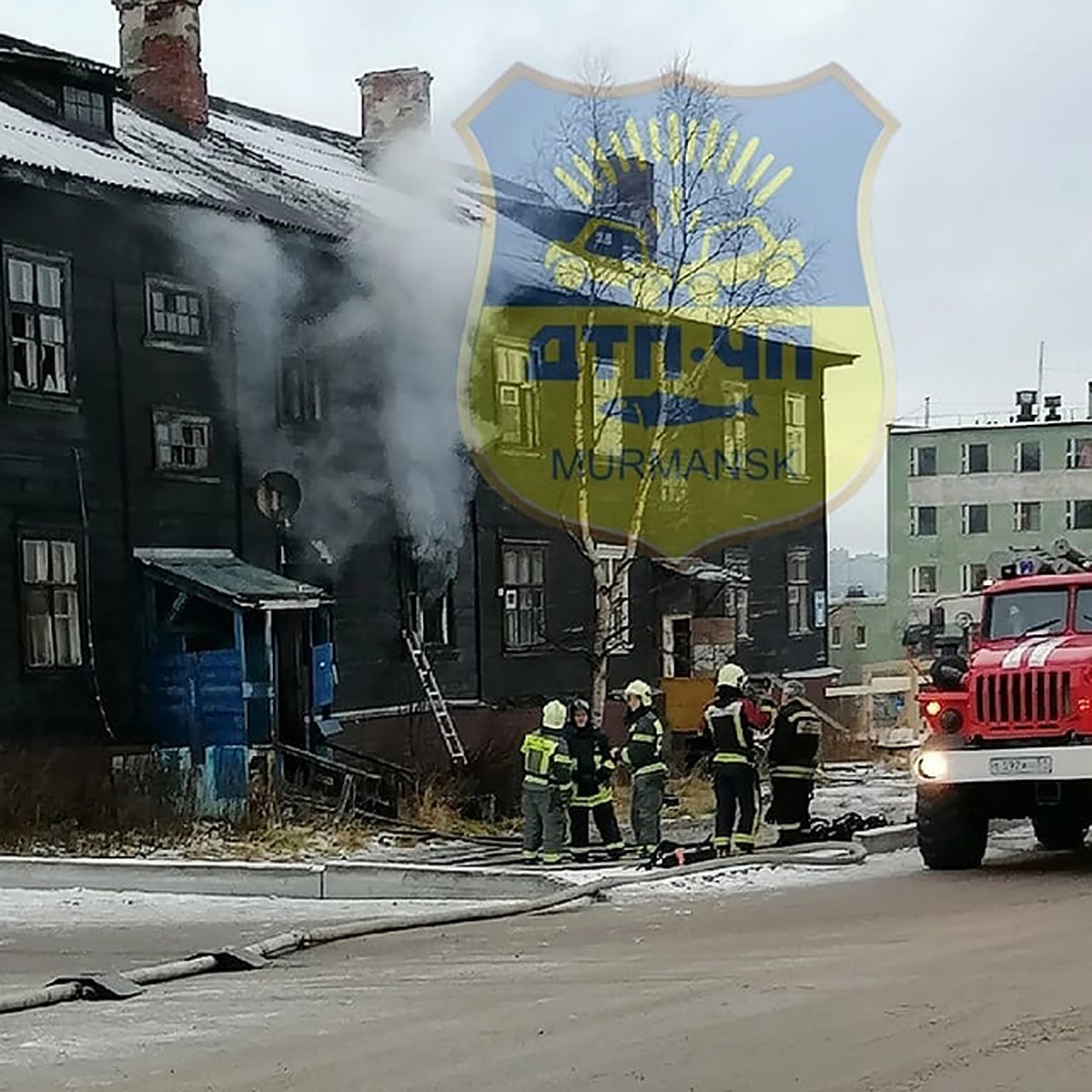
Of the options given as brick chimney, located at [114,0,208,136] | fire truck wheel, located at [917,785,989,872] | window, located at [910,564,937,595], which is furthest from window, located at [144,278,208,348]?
window, located at [910,564,937,595]

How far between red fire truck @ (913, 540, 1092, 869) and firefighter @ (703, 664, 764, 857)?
1.52 meters

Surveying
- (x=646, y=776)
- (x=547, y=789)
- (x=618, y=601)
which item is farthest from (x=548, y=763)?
(x=618, y=601)

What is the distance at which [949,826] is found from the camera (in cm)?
1408

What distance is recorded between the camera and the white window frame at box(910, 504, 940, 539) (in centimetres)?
6862

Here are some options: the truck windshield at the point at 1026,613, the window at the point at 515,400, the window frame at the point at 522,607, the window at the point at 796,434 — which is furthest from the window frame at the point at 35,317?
the window at the point at 796,434

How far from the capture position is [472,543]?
90.4 feet

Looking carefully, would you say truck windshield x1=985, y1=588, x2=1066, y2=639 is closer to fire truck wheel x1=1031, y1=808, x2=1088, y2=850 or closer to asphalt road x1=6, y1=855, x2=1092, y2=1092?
fire truck wheel x1=1031, y1=808, x2=1088, y2=850

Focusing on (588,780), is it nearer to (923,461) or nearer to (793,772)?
(793,772)

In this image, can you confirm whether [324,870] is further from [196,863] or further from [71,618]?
[71,618]

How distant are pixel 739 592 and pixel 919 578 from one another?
3581 centimetres

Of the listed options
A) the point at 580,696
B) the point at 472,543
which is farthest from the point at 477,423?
the point at 580,696

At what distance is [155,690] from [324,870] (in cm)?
862

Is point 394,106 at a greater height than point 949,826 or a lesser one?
greater

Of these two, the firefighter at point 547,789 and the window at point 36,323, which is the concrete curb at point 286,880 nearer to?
the firefighter at point 547,789
